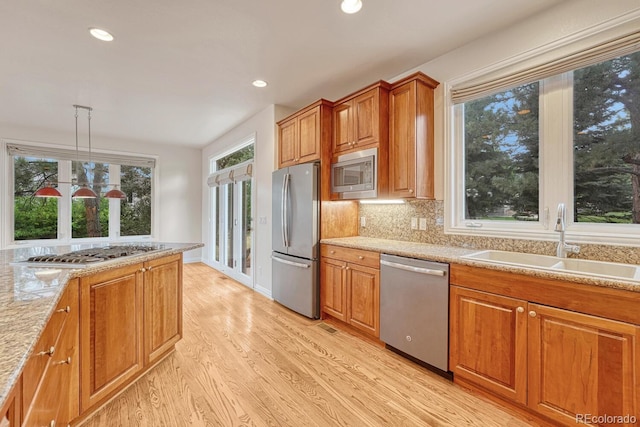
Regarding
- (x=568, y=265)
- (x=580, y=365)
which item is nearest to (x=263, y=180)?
(x=568, y=265)

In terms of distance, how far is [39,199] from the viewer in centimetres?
496

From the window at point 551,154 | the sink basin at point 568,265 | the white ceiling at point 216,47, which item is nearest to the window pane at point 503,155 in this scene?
the window at point 551,154

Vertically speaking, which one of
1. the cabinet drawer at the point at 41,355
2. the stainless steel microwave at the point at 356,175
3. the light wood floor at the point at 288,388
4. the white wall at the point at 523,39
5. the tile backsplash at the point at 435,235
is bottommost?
the light wood floor at the point at 288,388

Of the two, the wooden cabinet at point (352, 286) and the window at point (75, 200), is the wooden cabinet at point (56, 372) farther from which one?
the window at point (75, 200)

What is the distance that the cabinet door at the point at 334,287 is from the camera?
Answer: 2.95 meters

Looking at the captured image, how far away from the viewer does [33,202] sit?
4.91m

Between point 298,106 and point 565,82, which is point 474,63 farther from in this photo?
point 298,106

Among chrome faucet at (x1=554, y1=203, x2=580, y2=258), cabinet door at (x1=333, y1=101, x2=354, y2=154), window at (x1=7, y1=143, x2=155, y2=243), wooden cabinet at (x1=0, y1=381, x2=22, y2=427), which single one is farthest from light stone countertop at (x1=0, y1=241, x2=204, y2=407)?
window at (x1=7, y1=143, x2=155, y2=243)

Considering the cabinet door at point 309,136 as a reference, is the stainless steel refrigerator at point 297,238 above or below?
below

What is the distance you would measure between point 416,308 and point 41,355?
2.14 m

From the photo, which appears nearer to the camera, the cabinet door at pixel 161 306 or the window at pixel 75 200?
the cabinet door at pixel 161 306

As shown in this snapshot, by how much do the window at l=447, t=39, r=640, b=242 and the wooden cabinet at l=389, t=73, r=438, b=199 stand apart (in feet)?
0.79

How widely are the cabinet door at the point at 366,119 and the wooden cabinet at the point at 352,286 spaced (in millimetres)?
1116

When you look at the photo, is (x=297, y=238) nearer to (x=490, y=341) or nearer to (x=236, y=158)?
(x=490, y=341)
